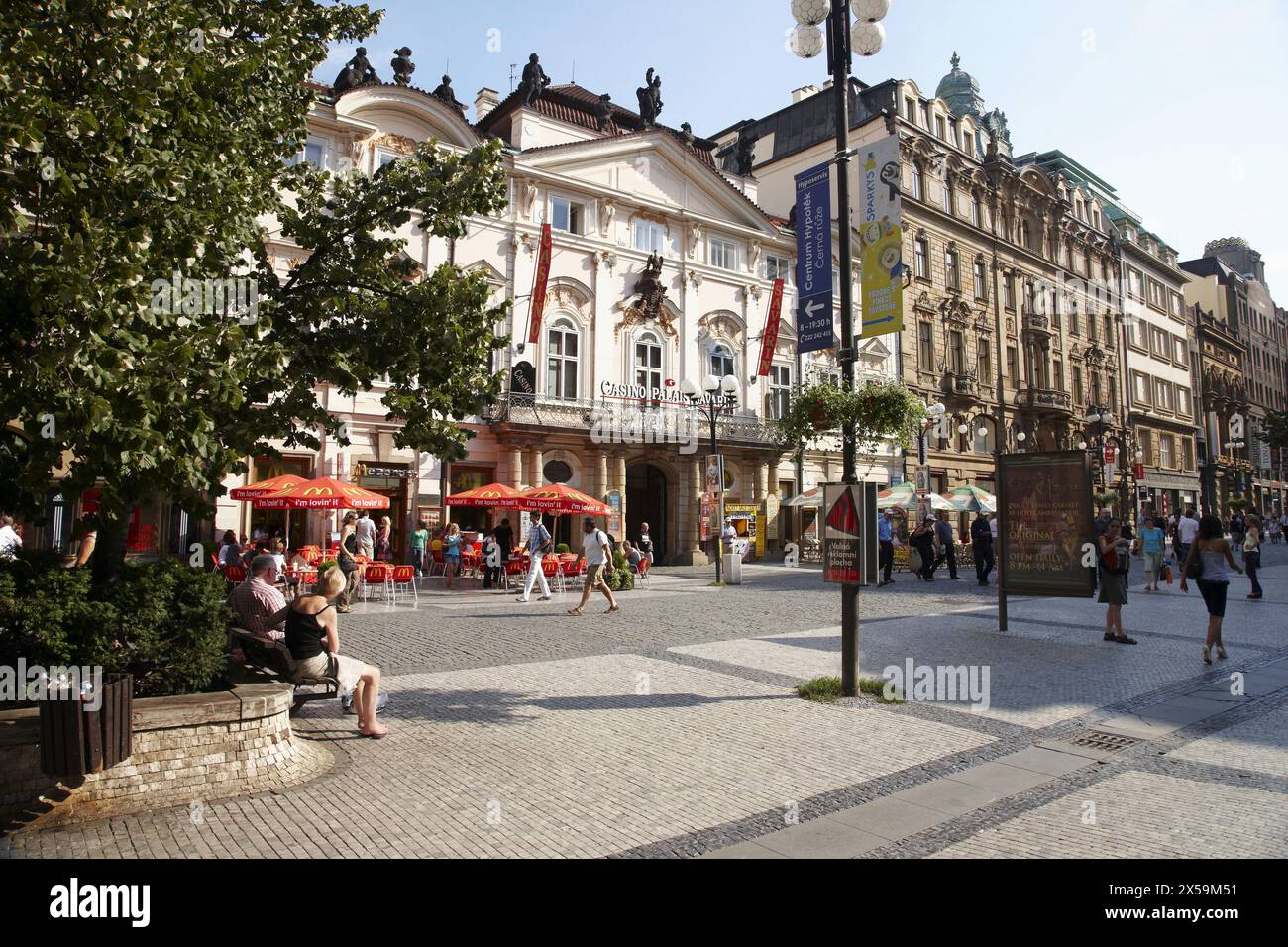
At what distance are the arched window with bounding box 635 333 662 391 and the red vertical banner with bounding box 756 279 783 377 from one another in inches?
177

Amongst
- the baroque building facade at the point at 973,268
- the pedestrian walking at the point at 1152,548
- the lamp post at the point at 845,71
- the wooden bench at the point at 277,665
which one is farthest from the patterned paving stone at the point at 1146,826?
the baroque building facade at the point at 973,268

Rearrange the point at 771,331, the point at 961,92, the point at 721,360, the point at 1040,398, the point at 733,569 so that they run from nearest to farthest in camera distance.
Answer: the point at 733,569
the point at 771,331
the point at 721,360
the point at 1040,398
the point at 961,92

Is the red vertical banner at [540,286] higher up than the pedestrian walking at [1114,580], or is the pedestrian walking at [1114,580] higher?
the red vertical banner at [540,286]

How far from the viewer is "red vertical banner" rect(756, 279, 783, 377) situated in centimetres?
3244

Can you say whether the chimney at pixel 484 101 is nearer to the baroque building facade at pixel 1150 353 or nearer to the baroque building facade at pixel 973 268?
the baroque building facade at pixel 973 268

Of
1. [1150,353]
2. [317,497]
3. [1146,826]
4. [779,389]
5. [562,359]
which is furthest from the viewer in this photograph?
[1150,353]

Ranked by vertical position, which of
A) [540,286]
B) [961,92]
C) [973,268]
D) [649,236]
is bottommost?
[540,286]

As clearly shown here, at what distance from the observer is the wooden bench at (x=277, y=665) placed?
246 inches

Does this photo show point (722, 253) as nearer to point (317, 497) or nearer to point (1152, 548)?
point (1152, 548)

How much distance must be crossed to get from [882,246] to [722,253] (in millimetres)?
25725

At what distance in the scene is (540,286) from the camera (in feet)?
87.1

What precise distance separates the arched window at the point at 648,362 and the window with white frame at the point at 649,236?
341 cm

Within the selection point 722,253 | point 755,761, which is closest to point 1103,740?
point 755,761
